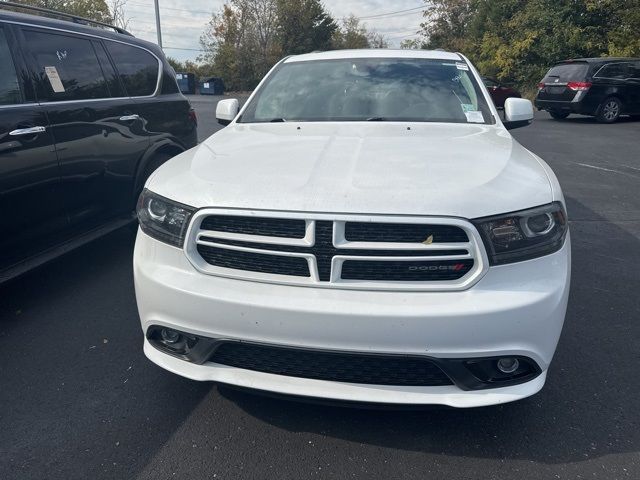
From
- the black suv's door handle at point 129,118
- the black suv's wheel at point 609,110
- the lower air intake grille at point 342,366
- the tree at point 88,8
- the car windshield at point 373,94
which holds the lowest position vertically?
the black suv's wheel at point 609,110

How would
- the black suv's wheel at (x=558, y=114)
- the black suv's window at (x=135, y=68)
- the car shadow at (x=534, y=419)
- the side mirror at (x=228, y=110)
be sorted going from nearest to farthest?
the car shadow at (x=534, y=419)
the side mirror at (x=228, y=110)
the black suv's window at (x=135, y=68)
the black suv's wheel at (x=558, y=114)

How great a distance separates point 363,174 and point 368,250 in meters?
0.40

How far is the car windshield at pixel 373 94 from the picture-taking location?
142 inches

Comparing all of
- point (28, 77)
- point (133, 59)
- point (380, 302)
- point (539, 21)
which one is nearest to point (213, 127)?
point (133, 59)

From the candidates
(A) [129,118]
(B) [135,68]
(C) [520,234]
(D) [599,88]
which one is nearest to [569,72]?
(D) [599,88]

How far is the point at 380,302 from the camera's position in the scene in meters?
2.07

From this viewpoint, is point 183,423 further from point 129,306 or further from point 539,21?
point 539,21

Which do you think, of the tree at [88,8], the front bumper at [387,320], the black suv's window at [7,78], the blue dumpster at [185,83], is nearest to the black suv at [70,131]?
the black suv's window at [7,78]

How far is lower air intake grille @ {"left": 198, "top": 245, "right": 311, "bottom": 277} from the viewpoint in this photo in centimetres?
220

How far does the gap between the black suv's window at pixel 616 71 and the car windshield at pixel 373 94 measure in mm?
13237

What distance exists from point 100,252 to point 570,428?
411 cm

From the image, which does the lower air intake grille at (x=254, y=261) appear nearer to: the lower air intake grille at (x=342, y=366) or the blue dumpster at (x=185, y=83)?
the lower air intake grille at (x=342, y=366)

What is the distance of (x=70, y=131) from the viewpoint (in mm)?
3883

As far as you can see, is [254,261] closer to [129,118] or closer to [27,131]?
[27,131]
